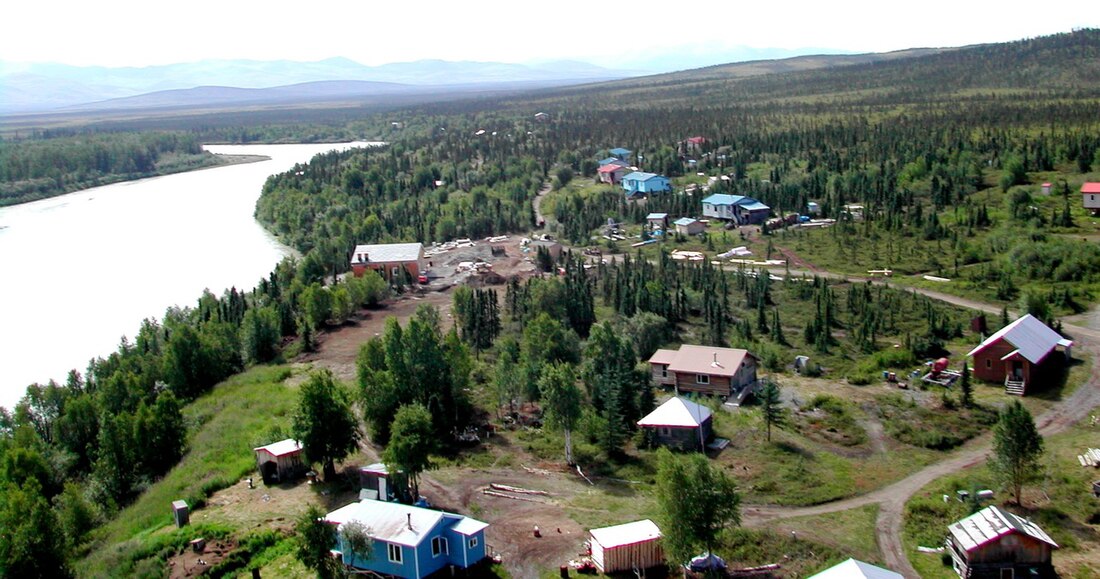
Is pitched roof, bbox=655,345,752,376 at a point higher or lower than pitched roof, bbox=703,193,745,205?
lower

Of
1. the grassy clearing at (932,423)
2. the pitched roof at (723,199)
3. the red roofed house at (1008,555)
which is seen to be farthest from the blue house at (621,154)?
the red roofed house at (1008,555)

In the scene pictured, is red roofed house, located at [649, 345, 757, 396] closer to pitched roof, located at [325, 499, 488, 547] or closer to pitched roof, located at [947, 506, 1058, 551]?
pitched roof, located at [947, 506, 1058, 551]

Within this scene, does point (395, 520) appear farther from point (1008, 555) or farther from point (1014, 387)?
point (1014, 387)

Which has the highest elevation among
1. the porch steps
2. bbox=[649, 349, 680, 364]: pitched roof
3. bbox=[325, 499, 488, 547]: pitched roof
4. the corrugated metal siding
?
Answer: bbox=[325, 499, 488, 547]: pitched roof

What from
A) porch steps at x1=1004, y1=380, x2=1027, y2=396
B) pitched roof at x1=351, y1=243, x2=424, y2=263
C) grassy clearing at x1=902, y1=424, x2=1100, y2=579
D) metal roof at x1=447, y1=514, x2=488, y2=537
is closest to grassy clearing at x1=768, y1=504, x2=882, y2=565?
grassy clearing at x1=902, y1=424, x2=1100, y2=579

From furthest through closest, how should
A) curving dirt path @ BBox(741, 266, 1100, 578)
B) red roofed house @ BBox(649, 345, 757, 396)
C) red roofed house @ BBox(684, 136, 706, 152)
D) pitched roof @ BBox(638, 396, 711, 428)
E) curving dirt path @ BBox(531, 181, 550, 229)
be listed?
1. red roofed house @ BBox(684, 136, 706, 152)
2. curving dirt path @ BBox(531, 181, 550, 229)
3. red roofed house @ BBox(649, 345, 757, 396)
4. pitched roof @ BBox(638, 396, 711, 428)
5. curving dirt path @ BBox(741, 266, 1100, 578)

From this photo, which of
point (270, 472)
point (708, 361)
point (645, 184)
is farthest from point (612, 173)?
point (270, 472)

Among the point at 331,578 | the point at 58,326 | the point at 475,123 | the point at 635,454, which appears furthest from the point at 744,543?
the point at 475,123
